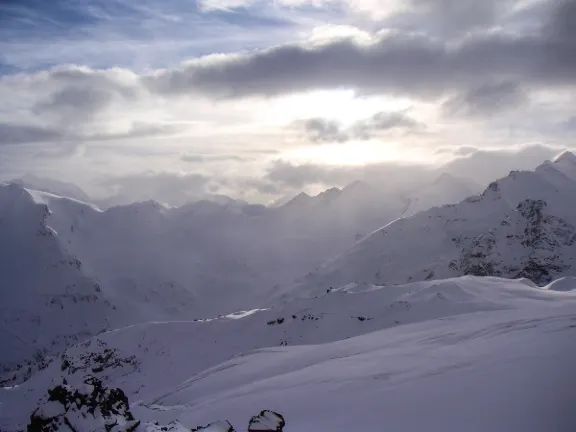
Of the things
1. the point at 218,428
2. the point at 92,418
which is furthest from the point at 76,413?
the point at 218,428

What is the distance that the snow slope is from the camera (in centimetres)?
2864

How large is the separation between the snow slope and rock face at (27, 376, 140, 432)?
23.7ft

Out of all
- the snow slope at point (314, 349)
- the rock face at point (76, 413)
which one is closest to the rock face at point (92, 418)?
the rock face at point (76, 413)

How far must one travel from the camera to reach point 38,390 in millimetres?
112125

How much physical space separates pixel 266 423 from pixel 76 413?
30.3 ft

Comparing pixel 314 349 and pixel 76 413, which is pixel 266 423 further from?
pixel 314 349

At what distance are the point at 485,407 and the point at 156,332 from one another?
109 meters

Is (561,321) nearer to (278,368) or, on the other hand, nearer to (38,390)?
(278,368)

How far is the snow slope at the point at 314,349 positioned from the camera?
1128 inches

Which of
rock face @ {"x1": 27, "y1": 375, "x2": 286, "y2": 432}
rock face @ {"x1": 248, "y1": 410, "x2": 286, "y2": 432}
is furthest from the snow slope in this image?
rock face @ {"x1": 27, "y1": 375, "x2": 286, "y2": 432}

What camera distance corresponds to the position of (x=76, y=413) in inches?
947

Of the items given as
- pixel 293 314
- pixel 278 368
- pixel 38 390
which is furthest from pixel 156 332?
pixel 278 368

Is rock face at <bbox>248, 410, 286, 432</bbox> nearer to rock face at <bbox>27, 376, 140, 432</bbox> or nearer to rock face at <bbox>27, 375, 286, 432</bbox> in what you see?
rock face at <bbox>27, 375, 286, 432</bbox>

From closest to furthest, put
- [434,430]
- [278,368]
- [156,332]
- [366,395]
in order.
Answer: [434,430], [366,395], [278,368], [156,332]
